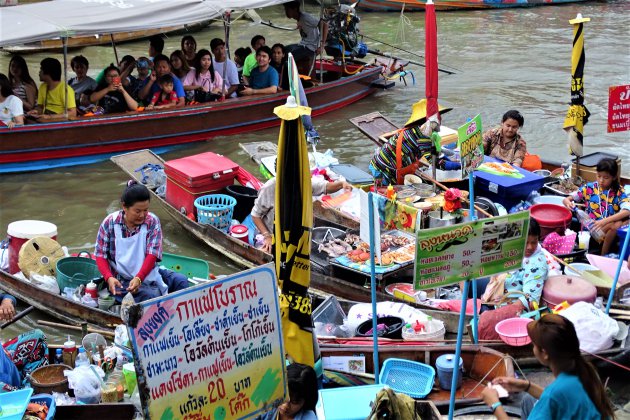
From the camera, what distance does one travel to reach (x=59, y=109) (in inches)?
446

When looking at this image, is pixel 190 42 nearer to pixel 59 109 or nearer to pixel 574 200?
pixel 59 109

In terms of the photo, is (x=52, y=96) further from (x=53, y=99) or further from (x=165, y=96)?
(x=165, y=96)

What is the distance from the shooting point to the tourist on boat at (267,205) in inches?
307

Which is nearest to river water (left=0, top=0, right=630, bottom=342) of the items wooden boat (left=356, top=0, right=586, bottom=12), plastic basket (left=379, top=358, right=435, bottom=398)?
wooden boat (left=356, top=0, right=586, bottom=12)

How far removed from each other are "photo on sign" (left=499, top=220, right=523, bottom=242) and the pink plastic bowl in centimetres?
141

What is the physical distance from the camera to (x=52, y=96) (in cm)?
1123

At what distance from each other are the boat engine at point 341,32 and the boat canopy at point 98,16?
2.51 metres

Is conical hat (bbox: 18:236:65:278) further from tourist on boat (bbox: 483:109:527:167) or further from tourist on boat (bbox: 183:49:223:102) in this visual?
tourist on boat (bbox: 183:49:223:102)

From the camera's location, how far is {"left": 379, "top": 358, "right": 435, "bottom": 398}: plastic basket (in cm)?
579

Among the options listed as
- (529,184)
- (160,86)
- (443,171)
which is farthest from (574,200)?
(160,86)

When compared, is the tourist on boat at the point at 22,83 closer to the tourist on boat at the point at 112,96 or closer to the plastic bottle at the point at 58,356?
the tourist on boat at the point at 112,96

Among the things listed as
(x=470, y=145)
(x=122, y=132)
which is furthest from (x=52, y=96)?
(x=470, y=145)

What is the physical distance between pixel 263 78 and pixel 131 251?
22.8ft

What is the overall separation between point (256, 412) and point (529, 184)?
539 centimetres
